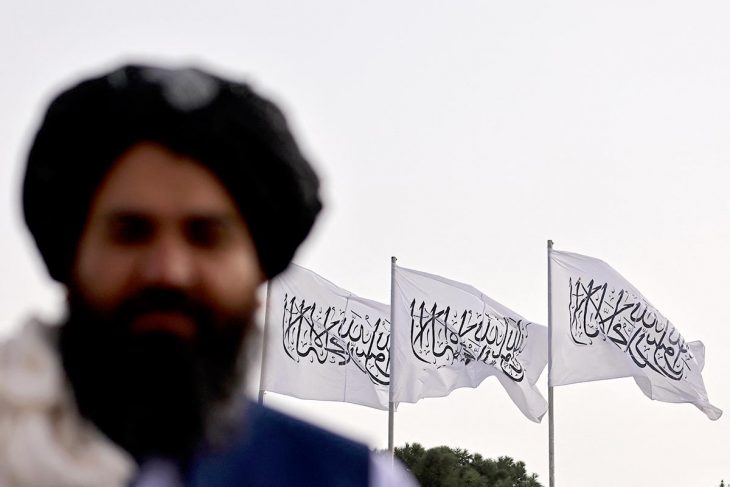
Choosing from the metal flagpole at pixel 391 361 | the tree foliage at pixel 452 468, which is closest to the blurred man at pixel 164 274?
the metal flagpole at pixel 391 361

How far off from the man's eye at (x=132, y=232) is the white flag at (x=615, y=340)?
1719 centimetres

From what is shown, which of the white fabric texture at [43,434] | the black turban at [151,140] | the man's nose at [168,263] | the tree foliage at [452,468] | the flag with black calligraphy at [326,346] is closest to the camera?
the white fabric texture at [43,434]

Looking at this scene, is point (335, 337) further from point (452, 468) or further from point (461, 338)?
point (452, 468)

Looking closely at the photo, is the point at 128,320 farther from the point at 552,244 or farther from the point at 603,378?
the point at 552,244

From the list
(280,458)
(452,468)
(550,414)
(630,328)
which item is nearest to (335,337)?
(550,414)

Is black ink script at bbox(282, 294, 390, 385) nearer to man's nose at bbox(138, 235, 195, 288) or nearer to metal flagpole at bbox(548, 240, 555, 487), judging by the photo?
metal flagpole at bbox(548, 240, 555, 487)

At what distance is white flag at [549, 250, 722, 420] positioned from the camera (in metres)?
18.2

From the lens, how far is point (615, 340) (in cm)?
1872

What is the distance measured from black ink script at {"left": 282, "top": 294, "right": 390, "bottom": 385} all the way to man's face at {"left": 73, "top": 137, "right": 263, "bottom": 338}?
17.3 m

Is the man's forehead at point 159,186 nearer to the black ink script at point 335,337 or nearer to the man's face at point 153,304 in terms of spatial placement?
the man's face at point 153,304

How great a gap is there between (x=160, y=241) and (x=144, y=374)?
0.16 m

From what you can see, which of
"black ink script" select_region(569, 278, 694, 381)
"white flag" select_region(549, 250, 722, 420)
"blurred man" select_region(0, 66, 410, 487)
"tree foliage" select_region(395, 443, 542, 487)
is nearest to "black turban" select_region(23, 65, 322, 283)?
"blurred man" select_region(0, 66, 410, 487)

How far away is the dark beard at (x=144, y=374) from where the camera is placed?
4.85 ft

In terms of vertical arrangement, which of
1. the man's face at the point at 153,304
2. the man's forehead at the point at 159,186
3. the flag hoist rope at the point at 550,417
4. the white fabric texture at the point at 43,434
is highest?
the flag hoist rope at the point at 550,417
